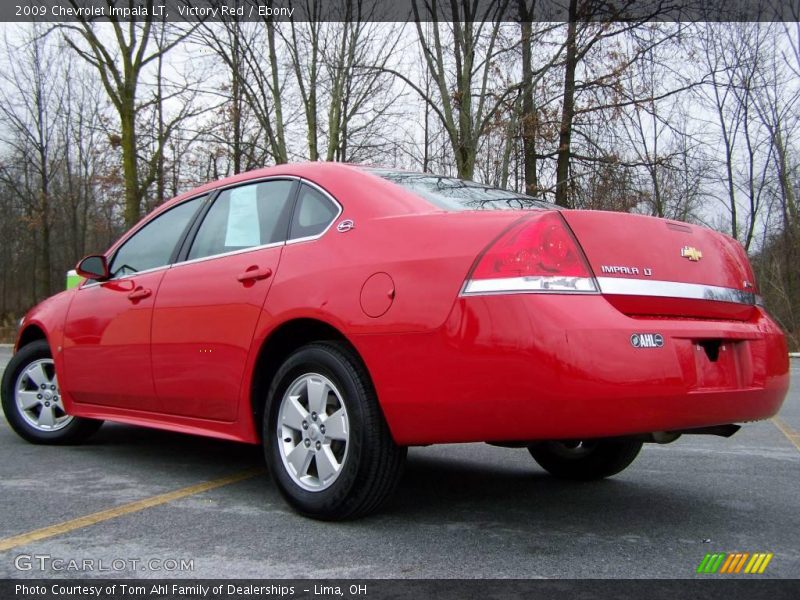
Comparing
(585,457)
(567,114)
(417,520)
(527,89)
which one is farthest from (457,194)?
(567,114)

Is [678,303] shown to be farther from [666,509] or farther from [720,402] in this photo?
[666,509]

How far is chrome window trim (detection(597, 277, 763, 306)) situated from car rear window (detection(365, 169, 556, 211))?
74cm

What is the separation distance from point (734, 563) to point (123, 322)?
3.34 m

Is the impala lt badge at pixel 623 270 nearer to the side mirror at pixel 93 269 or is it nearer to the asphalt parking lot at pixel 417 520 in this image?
the asphalt parking lot at pixel 417 520

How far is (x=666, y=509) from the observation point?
3.57 metres

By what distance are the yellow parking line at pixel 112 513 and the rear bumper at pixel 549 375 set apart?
131 cm

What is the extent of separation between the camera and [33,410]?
5.33 m

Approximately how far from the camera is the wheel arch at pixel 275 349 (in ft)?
11.4

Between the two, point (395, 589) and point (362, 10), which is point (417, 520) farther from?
point (362, 10)

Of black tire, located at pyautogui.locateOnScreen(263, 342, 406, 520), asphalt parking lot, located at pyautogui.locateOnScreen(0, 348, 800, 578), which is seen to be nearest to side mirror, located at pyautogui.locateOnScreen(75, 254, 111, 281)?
asphalt parking lot, located at pyautogui.locateOnScreen(0, 348, 800, 578)

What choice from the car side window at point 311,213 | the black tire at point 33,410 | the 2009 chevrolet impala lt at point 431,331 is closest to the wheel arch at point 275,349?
the 2009 chevrolet impala lt at point 431,331

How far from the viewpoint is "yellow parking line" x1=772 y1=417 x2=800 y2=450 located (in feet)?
18.2

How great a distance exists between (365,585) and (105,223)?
2549 centimetres

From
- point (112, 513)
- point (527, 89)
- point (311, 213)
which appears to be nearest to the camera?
point (112, 513)
